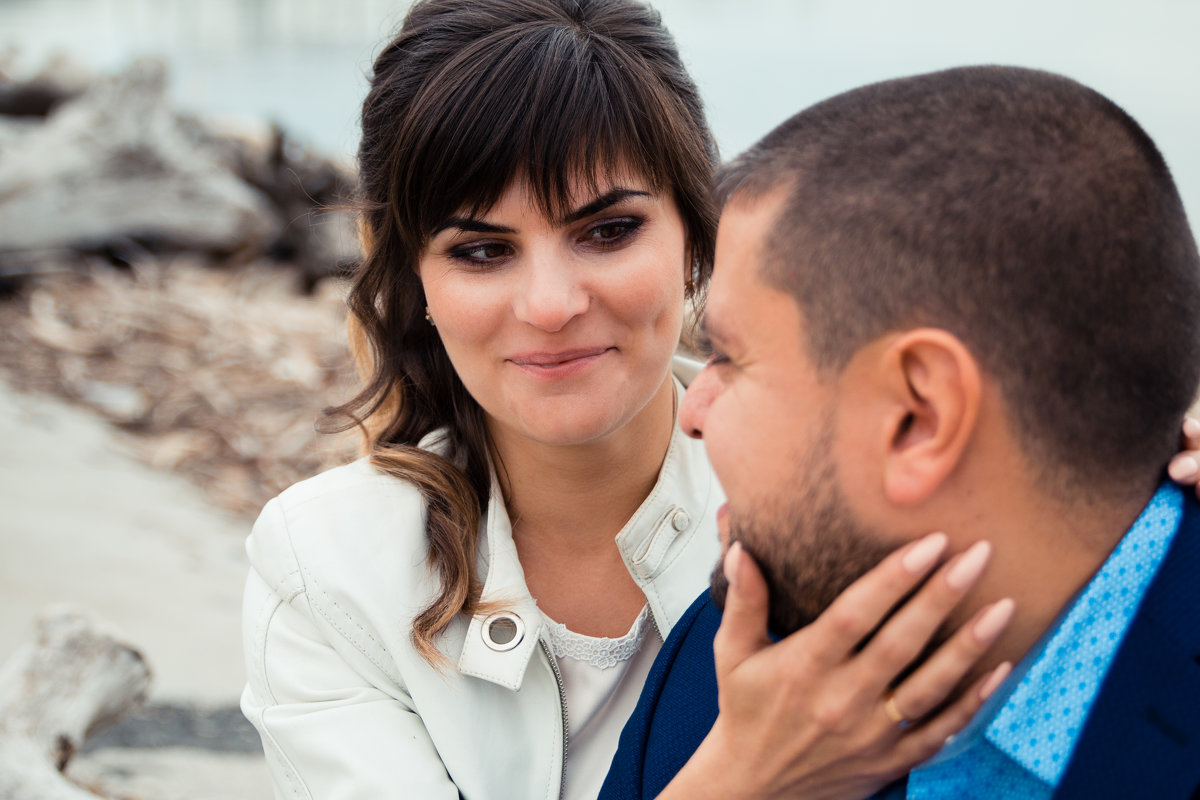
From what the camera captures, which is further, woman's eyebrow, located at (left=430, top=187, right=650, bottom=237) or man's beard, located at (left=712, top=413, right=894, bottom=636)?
woman's eyebrow, located at (left=430, top=187, right=650, bottom=237)

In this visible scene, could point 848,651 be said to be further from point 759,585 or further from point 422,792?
point 422,792

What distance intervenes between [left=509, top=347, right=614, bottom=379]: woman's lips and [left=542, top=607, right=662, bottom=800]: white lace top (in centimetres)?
54

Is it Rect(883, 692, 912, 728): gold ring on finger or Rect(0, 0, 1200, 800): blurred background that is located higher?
Rect(883, 692, 912, 728): gold ring on finger

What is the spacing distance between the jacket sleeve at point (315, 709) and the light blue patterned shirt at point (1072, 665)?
1.15 m

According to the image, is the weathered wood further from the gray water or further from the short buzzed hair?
the short buzzed hair

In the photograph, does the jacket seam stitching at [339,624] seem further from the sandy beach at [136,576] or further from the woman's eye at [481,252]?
the sandy beach at [136,576]

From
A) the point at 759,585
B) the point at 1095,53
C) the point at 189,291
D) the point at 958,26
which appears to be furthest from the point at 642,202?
the point at 958,26

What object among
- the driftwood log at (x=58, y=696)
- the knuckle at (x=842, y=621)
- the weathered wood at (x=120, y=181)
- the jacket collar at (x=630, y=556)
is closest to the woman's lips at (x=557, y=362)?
the jacket collar at (x=630, y=556)

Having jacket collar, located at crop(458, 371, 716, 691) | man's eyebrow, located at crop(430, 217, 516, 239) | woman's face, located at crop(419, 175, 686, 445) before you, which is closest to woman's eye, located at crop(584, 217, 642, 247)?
woman's face, located at crop(419, 175, 686, 445)

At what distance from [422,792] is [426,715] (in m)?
0.16

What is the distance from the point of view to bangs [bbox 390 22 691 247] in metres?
2.23

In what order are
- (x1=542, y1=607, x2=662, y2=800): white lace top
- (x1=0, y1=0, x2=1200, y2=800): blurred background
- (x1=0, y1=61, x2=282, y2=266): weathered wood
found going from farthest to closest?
1. (x1=0, y1=61, x2=282, y2=266): weathered wood
2. (x1=0, y1=0, x2=1200, y2=800): blurred background
3. (x1=542, y1=607, x2=662, y2=800): white lace top

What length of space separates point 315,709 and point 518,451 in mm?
721

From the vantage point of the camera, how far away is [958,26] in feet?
40.9
